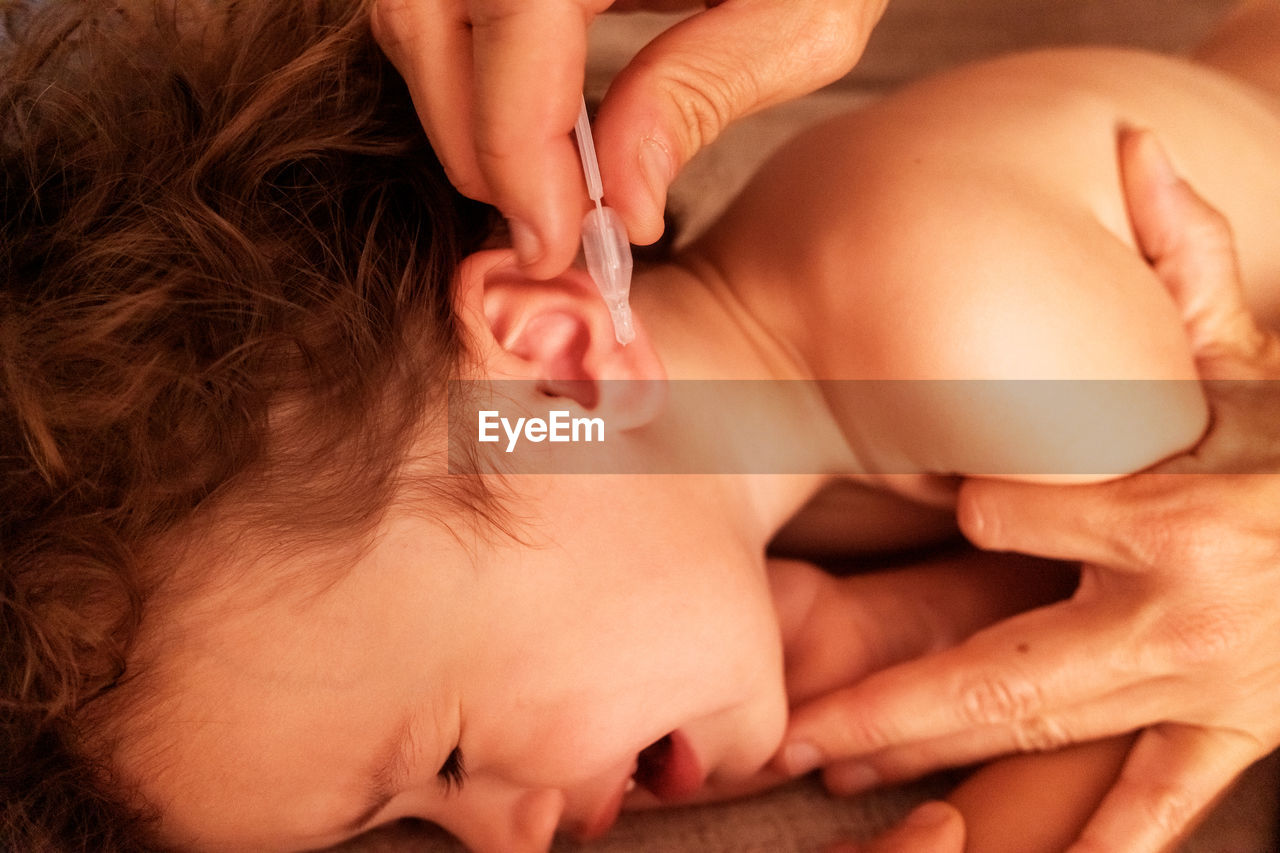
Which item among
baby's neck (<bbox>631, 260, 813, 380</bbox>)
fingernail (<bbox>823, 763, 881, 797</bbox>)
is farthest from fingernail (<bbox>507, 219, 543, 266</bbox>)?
fingernail (<bbox>823, 763, 881, 797</bbox>)

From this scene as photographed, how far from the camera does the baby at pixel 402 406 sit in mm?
627

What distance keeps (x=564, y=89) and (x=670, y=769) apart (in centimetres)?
58

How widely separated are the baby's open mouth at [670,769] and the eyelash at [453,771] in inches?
6.4

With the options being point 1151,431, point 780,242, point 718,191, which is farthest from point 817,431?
point 718,191

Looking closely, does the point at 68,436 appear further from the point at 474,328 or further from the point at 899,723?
the point at 899,723

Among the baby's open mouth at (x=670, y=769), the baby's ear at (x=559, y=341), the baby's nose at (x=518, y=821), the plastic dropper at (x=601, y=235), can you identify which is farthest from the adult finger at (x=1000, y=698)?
the plastic dropper at (x=601, y=235)

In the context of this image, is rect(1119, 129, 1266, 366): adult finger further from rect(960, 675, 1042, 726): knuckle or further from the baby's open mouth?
the baby's open mouth

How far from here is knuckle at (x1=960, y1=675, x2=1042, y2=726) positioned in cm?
85

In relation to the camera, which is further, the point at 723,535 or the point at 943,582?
the point at 943,582

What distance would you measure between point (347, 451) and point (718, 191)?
0.82 m

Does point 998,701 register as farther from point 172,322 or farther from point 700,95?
point 172,322

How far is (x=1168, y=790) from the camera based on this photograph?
0.81 meters

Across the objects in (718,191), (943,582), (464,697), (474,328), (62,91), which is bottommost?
(943,582)

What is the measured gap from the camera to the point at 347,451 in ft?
2.19
